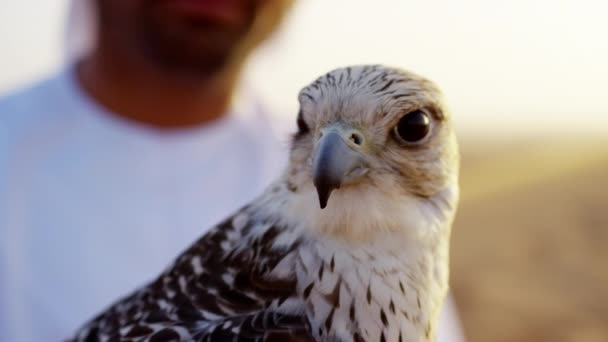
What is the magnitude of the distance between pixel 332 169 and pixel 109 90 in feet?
9.52

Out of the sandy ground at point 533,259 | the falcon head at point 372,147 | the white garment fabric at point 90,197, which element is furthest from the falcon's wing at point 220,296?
the sandy ground at point 533,259

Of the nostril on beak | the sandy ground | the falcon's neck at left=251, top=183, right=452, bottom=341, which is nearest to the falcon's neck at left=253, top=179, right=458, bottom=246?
the falcon's neck at left=251, top=183, right=452, bottom=341

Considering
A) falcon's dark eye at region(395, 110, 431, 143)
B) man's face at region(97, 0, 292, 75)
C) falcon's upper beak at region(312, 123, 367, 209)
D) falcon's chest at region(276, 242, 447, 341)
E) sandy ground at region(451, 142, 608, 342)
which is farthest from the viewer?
sandy ground at region(451, 142, 608, 342)

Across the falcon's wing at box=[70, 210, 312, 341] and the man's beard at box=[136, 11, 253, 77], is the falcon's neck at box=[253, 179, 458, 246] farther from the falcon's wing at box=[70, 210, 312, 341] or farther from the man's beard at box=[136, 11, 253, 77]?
the man's beard at box=[136, 11, 253, 77]

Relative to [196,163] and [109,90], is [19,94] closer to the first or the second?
[109,90]

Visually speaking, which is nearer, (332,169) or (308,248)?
(332,169)

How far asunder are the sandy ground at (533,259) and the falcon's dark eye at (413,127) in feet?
21.7

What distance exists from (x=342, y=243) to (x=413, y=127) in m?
0.36

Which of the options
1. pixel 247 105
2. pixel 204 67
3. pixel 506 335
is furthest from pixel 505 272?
pixel 204 67

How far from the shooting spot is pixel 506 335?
849cm

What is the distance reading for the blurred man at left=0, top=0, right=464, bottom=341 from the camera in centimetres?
372

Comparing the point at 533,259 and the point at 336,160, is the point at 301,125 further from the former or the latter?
the point at 533,259

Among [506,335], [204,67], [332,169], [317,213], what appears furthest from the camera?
[506,335]

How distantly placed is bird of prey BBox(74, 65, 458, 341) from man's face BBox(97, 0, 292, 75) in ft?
6.76
